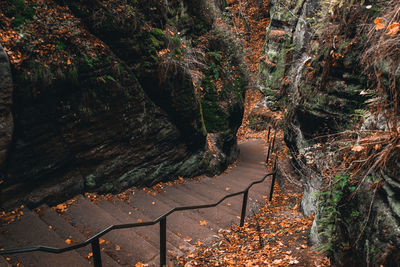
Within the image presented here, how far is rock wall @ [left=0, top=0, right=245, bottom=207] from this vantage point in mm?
3877

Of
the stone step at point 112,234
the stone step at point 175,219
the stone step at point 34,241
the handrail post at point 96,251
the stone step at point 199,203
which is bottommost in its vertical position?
the stone step at point 199,203

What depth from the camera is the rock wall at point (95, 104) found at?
3.88 meters

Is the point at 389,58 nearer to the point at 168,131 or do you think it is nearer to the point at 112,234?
the point at 112,234

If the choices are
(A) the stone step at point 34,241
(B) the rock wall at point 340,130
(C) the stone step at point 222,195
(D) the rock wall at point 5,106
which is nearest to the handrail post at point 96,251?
(A) the stone step at point 34,241

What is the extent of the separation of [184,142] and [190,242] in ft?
11.7

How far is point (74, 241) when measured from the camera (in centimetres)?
349

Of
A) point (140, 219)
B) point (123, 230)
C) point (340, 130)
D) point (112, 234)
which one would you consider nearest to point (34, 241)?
point (112, 234)

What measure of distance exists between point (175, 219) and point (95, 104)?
286 centimetres

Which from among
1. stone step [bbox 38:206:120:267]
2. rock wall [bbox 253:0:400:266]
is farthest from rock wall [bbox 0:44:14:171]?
rock wall [bbox 253:0:400:266]

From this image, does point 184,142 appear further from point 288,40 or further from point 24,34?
point 288,40

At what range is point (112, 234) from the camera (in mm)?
3869

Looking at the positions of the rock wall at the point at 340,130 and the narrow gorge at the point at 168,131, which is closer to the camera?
the rock wall at the point at 340,130

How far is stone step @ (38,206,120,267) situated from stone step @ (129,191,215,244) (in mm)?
1474

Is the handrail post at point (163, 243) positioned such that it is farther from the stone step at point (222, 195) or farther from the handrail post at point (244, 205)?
the stone step at point (222, 195)
